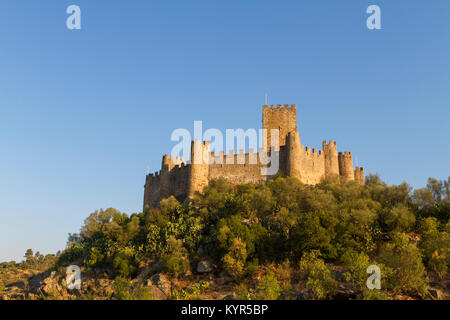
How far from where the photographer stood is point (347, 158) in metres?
41.9

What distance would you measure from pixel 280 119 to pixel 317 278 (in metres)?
24.9

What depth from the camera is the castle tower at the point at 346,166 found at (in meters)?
41.3

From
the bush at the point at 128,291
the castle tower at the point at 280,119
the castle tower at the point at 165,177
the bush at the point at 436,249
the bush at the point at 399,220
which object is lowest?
the bush at the point at 128,291

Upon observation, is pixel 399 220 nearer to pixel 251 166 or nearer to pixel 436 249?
pixel 436 249

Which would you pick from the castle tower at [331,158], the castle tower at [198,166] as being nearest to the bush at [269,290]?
the castle tower at [198,166]

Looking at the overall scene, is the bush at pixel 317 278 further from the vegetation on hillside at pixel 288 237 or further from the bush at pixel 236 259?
the bush at pixel 236 259

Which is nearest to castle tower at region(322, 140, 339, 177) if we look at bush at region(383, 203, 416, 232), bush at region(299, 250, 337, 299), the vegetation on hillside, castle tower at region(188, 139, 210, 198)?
the vegetation on hillside

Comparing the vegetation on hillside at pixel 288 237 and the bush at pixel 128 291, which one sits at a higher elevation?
the vegetation on hillside at pixel 288 237

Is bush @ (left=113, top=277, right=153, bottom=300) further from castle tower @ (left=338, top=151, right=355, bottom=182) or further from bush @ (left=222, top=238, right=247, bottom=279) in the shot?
castle tower @ (left=338, top=151, right=355, bottom=182)

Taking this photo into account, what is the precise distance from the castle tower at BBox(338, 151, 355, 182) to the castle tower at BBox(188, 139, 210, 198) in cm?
1482

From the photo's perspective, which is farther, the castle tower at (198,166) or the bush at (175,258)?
the castle tower at (198,166)

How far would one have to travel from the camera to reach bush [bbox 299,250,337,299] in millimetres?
22047

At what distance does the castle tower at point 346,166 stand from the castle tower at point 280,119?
6.21m
